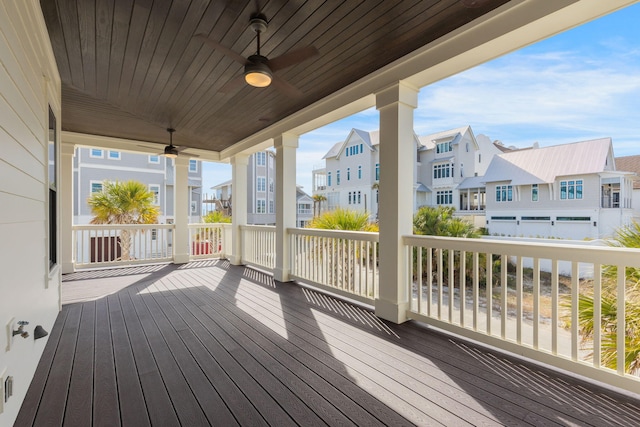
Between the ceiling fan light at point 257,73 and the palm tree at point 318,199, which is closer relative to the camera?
Result: the ceiling fan light at point 257,73

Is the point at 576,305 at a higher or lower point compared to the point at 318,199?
lower

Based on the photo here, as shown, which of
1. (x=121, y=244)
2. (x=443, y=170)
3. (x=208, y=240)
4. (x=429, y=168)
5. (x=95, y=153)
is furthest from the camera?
(x=429, y=168)

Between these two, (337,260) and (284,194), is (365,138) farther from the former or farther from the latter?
(337,260)

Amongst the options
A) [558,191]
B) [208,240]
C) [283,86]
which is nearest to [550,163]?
[558,191]

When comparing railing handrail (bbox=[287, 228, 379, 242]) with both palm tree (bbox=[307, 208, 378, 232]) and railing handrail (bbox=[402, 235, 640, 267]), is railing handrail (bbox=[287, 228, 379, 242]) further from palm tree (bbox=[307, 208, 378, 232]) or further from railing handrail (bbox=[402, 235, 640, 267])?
railing handrail (bbox=[402, 235, 640, 267])

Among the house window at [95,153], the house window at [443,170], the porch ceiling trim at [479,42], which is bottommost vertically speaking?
the porch ceiling trim at [479,42]

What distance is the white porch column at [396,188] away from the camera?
10.1ft

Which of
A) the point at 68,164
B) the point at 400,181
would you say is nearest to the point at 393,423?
the point at 400,181

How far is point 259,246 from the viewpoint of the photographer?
6.03m

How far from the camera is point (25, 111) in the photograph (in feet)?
6.26

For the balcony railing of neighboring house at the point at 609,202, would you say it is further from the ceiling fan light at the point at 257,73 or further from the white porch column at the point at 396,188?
the ceiling fan light at the point at 257,73

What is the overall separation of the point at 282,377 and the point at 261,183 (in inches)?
713

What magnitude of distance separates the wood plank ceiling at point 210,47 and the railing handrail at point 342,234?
185 centimetres

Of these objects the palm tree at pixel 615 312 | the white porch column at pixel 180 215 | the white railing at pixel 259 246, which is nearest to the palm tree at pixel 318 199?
the white porch column at pixel 180 215
